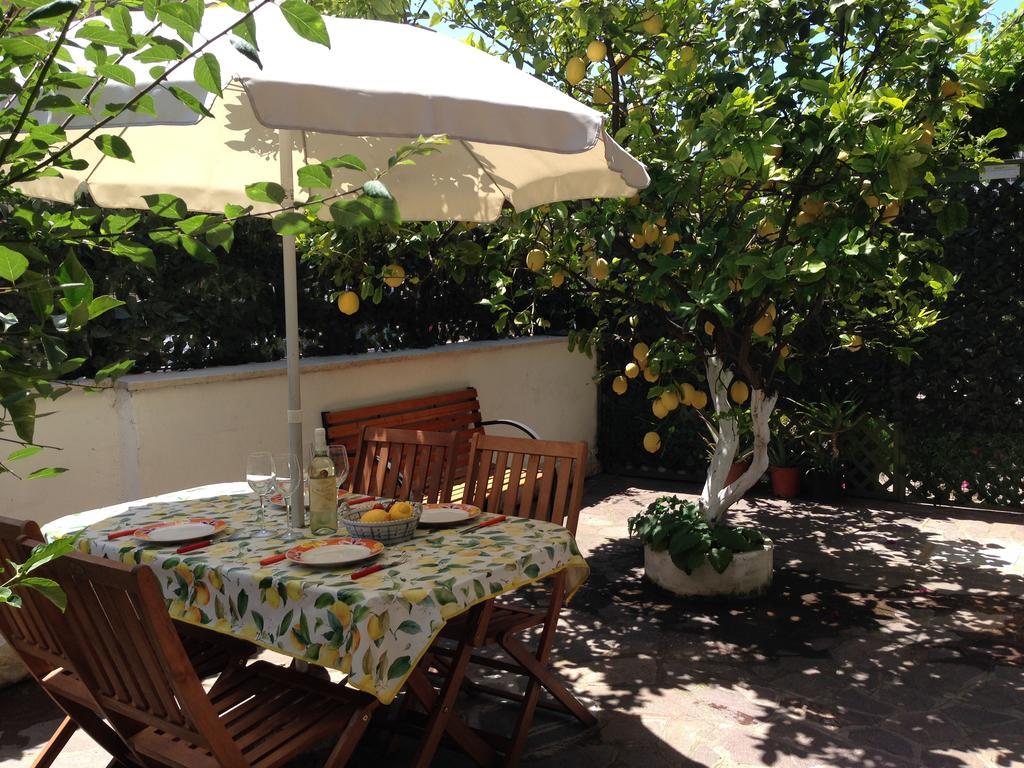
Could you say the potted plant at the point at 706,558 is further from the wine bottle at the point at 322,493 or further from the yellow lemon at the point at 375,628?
the yellow lemon at the point at 375,628

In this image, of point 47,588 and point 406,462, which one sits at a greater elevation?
point 47,588

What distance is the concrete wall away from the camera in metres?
4.16

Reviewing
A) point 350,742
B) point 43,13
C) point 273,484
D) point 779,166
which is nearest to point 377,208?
point 43,13

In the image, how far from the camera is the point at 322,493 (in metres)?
2.90

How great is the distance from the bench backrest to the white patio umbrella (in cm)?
165

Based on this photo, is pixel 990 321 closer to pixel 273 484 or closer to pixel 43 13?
pixel 273 484

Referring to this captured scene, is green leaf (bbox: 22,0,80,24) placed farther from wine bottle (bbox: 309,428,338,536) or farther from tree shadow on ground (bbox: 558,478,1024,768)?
tree shadow on ground (bbox: 558,478,1024,768)

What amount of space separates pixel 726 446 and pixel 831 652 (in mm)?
1302

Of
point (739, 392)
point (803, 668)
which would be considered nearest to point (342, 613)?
point (803, 668)

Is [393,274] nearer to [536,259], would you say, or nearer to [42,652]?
[536,259]

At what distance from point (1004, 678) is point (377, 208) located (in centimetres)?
369

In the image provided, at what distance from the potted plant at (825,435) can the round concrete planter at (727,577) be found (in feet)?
7.42

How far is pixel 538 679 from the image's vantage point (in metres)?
3.11

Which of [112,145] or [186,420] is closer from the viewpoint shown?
[112,145]
